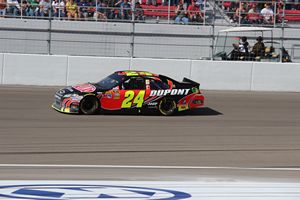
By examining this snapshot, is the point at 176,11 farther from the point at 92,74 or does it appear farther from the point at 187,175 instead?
the point at 187,175

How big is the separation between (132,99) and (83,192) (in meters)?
7.80

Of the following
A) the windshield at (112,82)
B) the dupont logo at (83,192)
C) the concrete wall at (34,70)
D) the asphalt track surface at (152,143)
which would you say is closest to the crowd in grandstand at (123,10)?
the concrete wall at (34,70)

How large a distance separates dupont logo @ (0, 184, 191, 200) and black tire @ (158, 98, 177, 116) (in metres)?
7.57

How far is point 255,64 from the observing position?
2278 centimetres

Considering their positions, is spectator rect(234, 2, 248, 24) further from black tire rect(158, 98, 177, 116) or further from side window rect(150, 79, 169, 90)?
black tire rect(158, 98, 177, 116)

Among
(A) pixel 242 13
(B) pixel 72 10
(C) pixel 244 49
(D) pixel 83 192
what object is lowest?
(D) pixel 83 192

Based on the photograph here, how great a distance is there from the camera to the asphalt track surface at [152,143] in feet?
34.2

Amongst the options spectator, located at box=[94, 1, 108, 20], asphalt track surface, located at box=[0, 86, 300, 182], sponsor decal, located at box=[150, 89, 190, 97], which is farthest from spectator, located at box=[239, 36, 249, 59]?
sponsor decal, located at box=[150, 89, 190, 97]

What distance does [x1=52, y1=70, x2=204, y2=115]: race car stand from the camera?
53.2ft

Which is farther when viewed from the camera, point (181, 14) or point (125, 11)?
point (181, 14)

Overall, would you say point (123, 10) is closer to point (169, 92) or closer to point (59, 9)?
point (59, 9)

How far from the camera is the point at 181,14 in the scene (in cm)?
2664

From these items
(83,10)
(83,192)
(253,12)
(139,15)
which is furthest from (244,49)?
(83,192)

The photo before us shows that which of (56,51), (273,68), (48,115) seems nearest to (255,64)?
(273,68)
